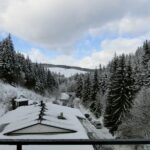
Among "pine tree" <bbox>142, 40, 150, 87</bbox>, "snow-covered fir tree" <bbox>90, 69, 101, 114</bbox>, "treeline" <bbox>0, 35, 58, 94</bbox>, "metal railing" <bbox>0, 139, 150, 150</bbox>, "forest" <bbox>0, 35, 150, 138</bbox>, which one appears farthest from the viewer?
"treeline" <bbox>0, 35, 58, 94</bbox>

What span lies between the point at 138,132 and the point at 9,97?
33.8 meters

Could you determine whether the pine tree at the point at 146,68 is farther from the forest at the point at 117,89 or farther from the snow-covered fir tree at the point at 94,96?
the snow-covered fir tree at the point at 94,96

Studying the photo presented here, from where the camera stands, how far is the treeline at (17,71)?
73875 mm

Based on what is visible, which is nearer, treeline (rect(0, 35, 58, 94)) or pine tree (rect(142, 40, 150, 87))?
pine tree (rect(142, 40, 150, 87))

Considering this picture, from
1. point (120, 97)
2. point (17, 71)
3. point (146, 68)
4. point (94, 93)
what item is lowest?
point (94, 93)

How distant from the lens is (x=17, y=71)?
81312mm

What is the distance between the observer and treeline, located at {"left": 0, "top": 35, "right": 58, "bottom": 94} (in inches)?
2908

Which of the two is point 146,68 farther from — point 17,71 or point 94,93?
point 17,71

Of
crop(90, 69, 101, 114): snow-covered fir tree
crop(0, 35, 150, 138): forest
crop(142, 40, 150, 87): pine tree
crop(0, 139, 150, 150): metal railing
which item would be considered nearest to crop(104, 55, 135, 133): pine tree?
crop(0, 35, 150, 138): forest

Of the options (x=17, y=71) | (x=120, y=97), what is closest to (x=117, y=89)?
(x=120, y=97)

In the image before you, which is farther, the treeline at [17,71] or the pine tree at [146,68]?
the treeline at [17,71]

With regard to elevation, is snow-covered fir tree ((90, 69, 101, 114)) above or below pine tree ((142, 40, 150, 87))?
below

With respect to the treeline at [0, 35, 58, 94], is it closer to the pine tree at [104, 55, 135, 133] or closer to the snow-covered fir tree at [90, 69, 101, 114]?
the snow-covered fir tree at [90, 69, 101, 114]

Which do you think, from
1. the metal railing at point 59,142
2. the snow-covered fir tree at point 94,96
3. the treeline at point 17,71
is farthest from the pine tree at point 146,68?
the metal railing at point 59,142
